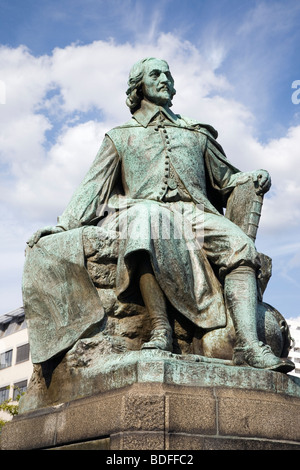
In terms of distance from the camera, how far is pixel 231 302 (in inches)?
224

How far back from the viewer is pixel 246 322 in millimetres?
5551

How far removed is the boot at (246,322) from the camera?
17.3ft

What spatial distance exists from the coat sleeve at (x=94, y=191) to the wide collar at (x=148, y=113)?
1.32 ft

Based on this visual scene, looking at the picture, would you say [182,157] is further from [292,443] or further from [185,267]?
[292,443]

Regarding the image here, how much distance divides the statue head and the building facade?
103ft

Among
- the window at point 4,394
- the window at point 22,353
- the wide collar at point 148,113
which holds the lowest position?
the wide collar at point 148,113

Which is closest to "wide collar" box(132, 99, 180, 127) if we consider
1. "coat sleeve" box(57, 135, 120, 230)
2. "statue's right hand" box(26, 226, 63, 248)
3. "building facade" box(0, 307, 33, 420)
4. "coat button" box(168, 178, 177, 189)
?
"coat sleeve" box(57, 135, 120, 230)

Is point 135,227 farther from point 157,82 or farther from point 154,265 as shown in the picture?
point 157,82

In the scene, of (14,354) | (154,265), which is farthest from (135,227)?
(14,354)

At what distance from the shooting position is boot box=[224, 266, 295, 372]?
527cm

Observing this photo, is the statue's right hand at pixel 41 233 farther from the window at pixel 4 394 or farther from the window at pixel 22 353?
the window at pixel 22 353

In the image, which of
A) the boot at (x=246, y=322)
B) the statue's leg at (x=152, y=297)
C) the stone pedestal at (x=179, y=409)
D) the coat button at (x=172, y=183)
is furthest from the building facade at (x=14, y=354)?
the stone pedestal at (x=179, y=409)

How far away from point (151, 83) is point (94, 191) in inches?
50.9

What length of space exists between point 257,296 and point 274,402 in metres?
1.21
